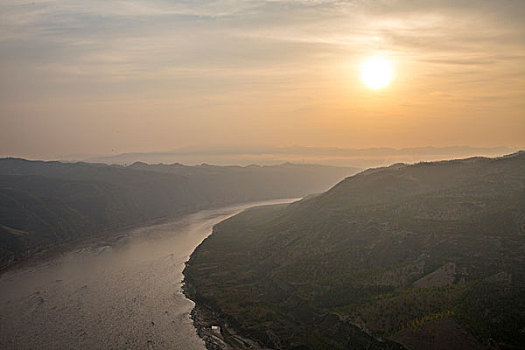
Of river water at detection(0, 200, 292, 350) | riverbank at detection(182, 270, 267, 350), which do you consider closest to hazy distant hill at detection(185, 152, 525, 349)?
riverbank at detection(182, 270, 267, 350)

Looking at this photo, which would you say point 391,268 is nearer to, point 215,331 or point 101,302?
point 215,331

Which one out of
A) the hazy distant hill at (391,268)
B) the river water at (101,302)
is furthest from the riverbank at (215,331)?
the river water at (101,302)

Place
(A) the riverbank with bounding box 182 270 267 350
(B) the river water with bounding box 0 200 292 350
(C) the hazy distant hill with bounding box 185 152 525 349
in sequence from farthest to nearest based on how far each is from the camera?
(B) the river water with bounding box 0 200 292 350, (A) the riverbank with bounding box 182 270 267 350, (C) the hazy distant hill with bounding box 185 152 525 349

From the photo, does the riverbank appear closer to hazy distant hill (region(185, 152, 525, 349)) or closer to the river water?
hazy distant hill (region(185, 152, 525, 349))

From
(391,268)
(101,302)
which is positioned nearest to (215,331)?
(101,302)

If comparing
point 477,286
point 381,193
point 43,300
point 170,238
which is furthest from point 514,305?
point 170,238

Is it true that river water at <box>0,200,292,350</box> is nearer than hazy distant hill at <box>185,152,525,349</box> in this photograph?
No
